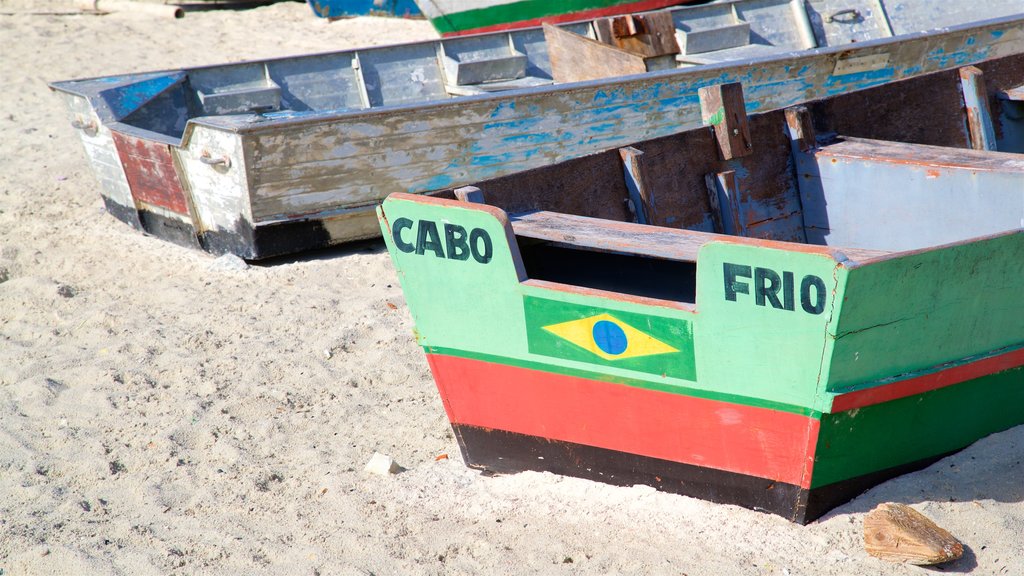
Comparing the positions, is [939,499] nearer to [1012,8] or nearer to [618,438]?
[618,438]

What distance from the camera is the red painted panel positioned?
5957mm

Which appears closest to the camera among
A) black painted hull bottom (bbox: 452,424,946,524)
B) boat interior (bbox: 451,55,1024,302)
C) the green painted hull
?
the green painted hull

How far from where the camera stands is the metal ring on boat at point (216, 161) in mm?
5562

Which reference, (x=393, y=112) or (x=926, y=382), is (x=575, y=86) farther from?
(x=926, y=382)

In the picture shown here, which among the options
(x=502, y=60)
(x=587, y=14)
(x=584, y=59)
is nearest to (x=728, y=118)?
(x=584, y=59)

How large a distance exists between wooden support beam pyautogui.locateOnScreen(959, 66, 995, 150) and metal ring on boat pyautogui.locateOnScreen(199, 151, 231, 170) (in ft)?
13.4

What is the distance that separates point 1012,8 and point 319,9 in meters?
8.24

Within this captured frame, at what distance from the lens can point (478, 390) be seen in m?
3.54

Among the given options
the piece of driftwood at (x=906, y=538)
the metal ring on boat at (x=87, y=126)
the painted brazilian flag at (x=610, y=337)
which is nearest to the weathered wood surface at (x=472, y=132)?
the metal ring on boat at (x=87, y=126)

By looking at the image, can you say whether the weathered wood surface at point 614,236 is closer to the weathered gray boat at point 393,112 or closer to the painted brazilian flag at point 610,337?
the painted brazilian flag at point 610,337

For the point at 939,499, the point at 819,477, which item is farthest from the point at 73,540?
the point at 939,499

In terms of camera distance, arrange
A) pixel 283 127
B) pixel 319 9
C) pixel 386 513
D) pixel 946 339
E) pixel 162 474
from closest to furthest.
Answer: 1. pixel 946 339
2. pixel 386 513
3. pixel 162 474
4. pixel 283 127
5. pixel 319 9

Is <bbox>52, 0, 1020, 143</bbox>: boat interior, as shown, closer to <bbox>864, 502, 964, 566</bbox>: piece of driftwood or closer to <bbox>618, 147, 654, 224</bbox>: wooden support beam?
<bbox>618, 147, 654, 224</bbox>: wooden support beam

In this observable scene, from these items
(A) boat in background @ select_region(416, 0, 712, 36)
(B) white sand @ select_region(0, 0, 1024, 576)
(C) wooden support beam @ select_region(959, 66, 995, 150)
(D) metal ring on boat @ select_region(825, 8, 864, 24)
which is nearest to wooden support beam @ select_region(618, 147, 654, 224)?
(B) white sand @ select_region(0, 0, 1024, 576)
